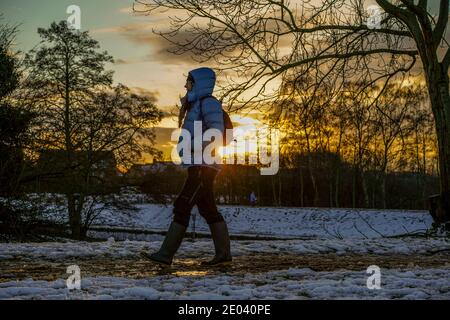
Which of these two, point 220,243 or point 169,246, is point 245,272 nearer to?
point 220,243

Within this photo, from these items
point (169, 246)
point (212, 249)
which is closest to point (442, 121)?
point (212, 249)

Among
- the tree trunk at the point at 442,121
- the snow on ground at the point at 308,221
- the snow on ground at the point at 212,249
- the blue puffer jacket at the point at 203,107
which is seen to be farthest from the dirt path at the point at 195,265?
the snow on ground at the point at 308,221

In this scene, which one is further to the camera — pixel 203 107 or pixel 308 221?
pixel 308 221

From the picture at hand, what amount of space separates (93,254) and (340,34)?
7.57 m

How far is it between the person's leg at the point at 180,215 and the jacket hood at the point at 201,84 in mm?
855

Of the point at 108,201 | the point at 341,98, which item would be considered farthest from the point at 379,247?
the point at 108,201

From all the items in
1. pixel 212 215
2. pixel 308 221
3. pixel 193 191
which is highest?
pixel 193 191

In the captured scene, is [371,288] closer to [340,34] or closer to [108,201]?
[340,34]

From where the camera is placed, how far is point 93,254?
849 cm

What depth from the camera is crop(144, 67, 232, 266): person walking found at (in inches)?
261

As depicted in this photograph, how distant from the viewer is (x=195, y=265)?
7.05m

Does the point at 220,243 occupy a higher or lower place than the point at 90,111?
lower

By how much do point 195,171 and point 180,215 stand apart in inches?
21.3
